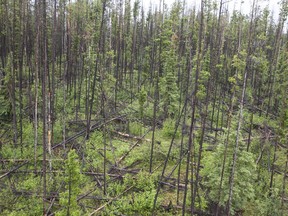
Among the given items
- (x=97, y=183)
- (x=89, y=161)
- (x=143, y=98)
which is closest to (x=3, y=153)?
(x=89, y=161)

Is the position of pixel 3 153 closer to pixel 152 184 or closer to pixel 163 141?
pixel 152 184

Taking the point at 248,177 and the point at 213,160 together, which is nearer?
the point at 248,177

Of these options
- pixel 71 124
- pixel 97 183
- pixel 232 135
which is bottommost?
pixel 97 183

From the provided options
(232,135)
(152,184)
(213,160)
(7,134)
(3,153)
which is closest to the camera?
(232,135)

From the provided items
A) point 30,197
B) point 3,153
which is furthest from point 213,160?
point 3,153

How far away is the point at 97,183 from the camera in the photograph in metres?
15.0

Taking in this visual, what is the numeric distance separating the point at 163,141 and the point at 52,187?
9.80 m

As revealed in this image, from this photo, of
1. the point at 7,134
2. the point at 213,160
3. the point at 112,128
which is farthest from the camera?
the point at 112,128

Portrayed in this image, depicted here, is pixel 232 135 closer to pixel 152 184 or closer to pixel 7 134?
pixel 152 184

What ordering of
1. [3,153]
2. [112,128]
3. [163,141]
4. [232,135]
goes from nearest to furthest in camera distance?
[232,135], [3,153], [163,141], [112,128]

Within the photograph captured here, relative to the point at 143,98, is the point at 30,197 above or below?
below

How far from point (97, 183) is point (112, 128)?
7.89m

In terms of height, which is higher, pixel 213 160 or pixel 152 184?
pixel 213 160

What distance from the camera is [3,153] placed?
1667 centimetres
